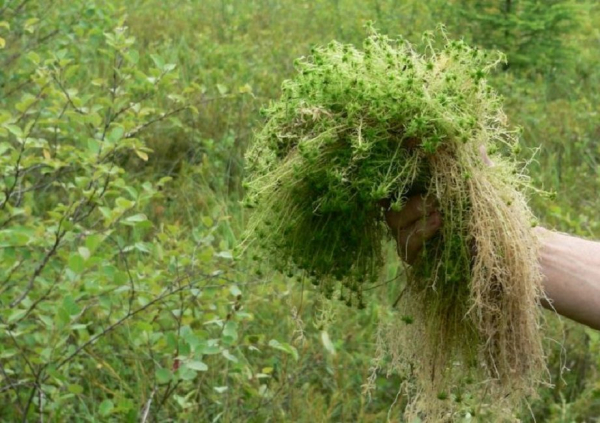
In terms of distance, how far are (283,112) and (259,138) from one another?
11 cm

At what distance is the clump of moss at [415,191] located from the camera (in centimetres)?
209

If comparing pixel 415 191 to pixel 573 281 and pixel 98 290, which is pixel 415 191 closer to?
pixel 573 281

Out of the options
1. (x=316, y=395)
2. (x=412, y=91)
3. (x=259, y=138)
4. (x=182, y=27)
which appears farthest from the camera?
(x=182, y=27)

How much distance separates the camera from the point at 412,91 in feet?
6.87

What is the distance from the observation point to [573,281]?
235 centimetres

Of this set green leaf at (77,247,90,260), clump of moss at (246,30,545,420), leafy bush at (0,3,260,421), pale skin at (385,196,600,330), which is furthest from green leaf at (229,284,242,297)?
pale skin at (385,196,600,330)

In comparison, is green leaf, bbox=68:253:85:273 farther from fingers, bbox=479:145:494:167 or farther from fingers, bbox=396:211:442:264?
fingers, bbox=479:145:494:167

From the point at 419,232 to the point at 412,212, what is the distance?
49mm

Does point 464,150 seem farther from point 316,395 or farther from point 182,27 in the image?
point 182,27

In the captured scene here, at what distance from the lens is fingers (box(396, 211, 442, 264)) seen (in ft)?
7.12

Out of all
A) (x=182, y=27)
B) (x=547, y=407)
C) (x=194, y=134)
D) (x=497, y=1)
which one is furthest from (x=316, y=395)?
(x=182, y=27)

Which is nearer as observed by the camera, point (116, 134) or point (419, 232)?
point (419, 232)

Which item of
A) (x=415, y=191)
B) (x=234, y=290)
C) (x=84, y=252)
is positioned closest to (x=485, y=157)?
(x=415, y=191)

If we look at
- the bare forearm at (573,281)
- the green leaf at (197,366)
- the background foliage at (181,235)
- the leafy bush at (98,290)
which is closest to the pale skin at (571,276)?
the bare forearm at (573,281)
